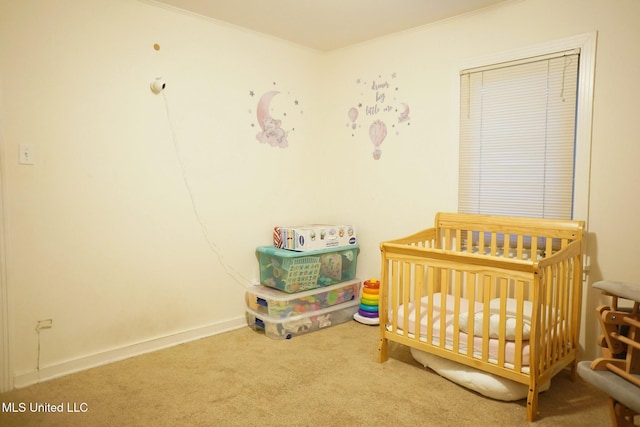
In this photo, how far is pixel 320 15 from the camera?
114 inches

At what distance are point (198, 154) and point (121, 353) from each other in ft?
4.46

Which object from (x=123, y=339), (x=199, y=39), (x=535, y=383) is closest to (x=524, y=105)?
(x=535, y=383)

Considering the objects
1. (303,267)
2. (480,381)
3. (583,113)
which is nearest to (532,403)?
(480,381)

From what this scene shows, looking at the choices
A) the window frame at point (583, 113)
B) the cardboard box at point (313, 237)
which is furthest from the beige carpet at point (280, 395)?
the window frame at point (583, 113)

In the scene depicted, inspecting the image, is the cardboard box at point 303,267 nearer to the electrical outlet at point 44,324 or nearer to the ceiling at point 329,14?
the electrical outlet at point 44,324

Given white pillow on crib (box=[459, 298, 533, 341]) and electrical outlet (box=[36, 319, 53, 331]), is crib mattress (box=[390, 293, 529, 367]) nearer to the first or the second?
white pillow on crib (box=[459, 298, 533, 341])

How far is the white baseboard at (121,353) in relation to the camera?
2.32m

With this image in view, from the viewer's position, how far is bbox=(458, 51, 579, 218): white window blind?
2.47m

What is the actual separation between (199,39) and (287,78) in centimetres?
78

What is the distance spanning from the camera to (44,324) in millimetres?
2363

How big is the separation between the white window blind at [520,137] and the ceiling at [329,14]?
1.58 ft

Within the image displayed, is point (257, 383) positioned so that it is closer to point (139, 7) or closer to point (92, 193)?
point (92, 193)

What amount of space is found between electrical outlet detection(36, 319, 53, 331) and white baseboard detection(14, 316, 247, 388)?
22cm

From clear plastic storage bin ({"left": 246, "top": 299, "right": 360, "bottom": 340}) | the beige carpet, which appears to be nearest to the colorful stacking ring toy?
clear plastic storage bin ({"left": 246, "top": 299, "right": 360, "bottom": 340})
